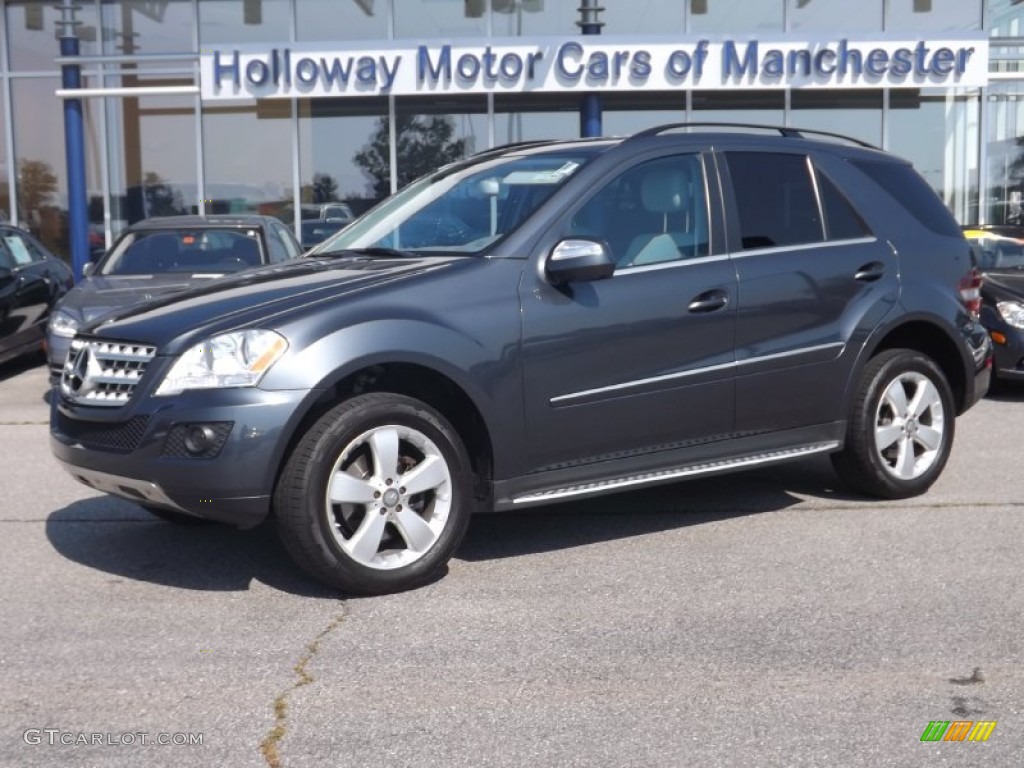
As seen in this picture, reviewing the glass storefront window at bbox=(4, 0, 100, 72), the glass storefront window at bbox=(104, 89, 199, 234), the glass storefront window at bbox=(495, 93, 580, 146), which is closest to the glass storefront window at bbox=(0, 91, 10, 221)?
the glass storefront window at bbox=(4, 0, 100, 72)

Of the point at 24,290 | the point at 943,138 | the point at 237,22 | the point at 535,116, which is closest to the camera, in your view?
the point at 24,290

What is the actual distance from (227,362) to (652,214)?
2.05m

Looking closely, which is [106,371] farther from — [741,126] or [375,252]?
[741,126]

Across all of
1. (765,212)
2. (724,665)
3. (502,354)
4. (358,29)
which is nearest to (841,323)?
(765,212)

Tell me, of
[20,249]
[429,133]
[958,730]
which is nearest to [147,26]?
[429,133]

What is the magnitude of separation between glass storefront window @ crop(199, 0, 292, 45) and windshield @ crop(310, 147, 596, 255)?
1435 cm

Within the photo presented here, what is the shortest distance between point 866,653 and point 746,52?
14.1 meters

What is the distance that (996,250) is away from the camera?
37.2ft

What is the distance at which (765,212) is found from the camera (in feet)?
19.5

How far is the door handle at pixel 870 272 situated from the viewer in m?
6.09

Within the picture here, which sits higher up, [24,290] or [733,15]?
[733,15]

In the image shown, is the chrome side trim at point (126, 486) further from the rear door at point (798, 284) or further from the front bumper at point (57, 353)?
the front bumper at point (57, 353)

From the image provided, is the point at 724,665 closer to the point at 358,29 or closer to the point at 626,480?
the point at 626,480

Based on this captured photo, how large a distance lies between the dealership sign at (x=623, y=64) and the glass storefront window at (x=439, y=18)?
2149 mm
